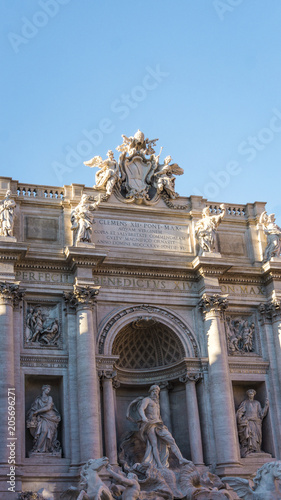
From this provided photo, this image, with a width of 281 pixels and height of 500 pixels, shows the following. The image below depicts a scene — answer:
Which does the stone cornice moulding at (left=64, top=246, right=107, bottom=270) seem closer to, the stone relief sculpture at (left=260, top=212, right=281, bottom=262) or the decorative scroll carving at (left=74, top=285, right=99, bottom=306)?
the decorative scroll carving at (left=74, top=285, right=99, bottom=306)

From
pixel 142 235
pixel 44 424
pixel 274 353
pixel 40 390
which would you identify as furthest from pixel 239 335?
pixel 44 424

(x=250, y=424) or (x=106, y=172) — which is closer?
(x=250, y=424)

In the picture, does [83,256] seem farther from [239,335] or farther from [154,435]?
[239,335]

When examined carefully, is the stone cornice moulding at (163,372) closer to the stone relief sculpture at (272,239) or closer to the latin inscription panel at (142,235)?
the latin inscription panel at (142,235)

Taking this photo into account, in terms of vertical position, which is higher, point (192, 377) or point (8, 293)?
point (8, 293)

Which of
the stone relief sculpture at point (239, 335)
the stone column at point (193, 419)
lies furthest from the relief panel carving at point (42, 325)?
the stone relief sculpture at point (239, 335)

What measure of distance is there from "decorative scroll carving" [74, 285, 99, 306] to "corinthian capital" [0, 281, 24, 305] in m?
1.80

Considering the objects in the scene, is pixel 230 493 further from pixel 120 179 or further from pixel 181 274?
pixel 120 179

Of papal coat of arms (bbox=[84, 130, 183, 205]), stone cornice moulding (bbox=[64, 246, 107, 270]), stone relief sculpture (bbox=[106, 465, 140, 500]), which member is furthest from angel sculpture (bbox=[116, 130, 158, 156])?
stone relief sculpture (bbox=[106, 465, 140, 500])

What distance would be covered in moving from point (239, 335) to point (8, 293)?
7.77m

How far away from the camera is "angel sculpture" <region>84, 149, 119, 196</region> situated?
85.9 ft

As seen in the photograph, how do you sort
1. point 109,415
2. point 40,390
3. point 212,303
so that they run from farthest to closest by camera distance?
point 212,303 < point 40,390 < point 109,415

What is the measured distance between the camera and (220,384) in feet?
79.7

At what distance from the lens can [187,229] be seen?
26.9 metres
